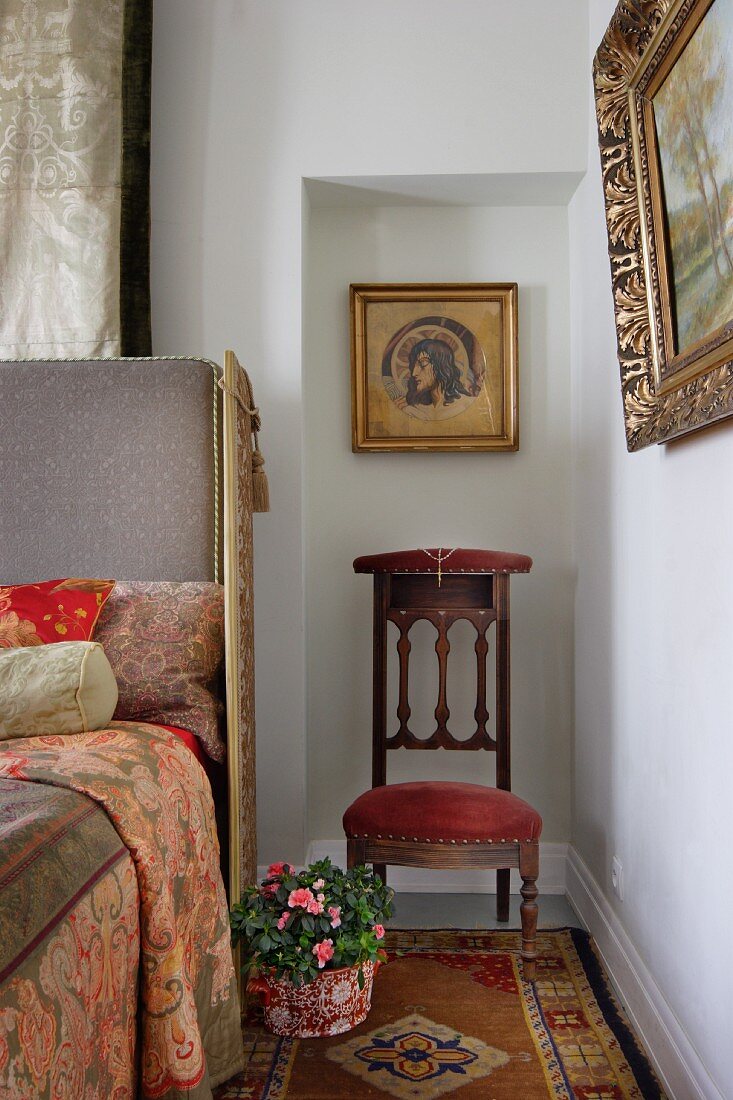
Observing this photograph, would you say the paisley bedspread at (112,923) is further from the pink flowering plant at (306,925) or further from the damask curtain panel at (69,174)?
the damask curtain panel at (69,174)

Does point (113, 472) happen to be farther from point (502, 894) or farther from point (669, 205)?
point (502, 894)

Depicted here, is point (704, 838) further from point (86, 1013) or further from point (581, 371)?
point (581, 371)

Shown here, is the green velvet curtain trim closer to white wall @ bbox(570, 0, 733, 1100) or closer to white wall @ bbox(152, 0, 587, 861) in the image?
white wall @ bbox(152, 0, 587, 861)

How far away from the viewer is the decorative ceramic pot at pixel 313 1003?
203 centimetres

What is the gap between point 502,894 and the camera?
2771mm

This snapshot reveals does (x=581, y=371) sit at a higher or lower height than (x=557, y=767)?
higher

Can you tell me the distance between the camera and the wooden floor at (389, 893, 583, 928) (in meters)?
2.73

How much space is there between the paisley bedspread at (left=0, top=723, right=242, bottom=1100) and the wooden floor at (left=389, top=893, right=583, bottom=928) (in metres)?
1.02

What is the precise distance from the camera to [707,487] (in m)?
1.71

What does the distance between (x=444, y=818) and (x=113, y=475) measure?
130 centimetres

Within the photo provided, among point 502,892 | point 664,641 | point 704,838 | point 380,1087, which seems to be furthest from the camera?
point 502,892

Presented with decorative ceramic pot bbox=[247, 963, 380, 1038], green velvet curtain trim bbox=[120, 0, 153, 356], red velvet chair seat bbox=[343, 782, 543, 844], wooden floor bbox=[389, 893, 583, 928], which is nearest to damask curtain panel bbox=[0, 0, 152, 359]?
green velvet curtain trim bbox=[120, 0, 153, 356]

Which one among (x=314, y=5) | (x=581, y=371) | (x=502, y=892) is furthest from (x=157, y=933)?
(x=314, y=5)

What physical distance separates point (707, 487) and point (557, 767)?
5.32 ft
